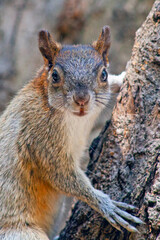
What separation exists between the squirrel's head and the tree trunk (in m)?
0.23

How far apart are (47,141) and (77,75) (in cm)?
71

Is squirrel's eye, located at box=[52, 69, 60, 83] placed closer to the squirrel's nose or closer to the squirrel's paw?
the squirrel's nose

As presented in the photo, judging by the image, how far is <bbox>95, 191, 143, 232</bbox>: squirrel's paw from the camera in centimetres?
284

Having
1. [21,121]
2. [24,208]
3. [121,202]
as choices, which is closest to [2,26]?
[21,121]

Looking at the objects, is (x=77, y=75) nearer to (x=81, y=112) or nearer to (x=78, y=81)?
(x=78, y=81)

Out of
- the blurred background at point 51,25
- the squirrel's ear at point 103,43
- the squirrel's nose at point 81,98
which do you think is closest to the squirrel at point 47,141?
the squirrel's ear at point 103,43

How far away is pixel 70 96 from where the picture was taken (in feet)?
10.1

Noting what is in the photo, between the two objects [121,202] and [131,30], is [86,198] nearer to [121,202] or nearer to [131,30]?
[121,202]

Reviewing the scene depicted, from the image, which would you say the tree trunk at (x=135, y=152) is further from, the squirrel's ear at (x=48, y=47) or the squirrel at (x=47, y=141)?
the squirrel's ear at (x=48, y=47)

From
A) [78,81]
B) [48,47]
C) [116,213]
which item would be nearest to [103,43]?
[48,47]

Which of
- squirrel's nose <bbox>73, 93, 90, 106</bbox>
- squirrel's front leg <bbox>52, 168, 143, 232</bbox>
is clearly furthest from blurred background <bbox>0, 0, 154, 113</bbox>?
squirrel's nose <bbox>73, 93, 90, 106</bbox>

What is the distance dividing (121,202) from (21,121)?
1.25 metres

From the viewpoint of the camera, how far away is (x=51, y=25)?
7.41 meters

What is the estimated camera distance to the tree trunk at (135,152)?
278 centimetres
